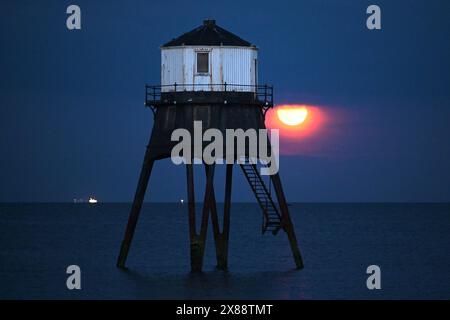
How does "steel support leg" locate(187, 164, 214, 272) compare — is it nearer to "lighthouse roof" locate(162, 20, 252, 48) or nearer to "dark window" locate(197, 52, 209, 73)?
"dark window" locate(197, 52, 209, 73)

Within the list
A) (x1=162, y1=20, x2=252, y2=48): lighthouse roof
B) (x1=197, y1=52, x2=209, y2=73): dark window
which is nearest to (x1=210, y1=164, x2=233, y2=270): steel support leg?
(x1=197, y1=52, x2=209, y2=73): dark window

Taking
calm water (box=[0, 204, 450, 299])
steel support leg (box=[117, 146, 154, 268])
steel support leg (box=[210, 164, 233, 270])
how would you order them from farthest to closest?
steel support leg (box=[210, 164, 233, 270])
steel support leg (box=[117, 146, 154, 268])
calm water (box=[0, 204, 450, 299])

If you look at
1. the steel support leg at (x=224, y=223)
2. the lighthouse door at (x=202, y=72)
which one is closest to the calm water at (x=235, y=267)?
the steel support leg at (x=224, y=223)

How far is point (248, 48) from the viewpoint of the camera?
64750mm

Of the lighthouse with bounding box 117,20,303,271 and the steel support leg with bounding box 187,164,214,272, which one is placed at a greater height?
the lighthouse with bounding box 117,20,303,271

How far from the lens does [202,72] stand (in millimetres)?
64375

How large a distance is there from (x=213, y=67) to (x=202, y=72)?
1.69 ft

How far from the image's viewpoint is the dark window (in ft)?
211

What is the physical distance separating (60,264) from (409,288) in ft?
70.5

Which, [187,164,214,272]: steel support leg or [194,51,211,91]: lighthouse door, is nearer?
[187,164,214,272]: steel support leg

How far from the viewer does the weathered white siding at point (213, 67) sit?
2530 inches

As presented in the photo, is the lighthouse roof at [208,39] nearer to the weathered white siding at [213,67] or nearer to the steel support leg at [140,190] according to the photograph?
the weathered white siding at [213,67]
